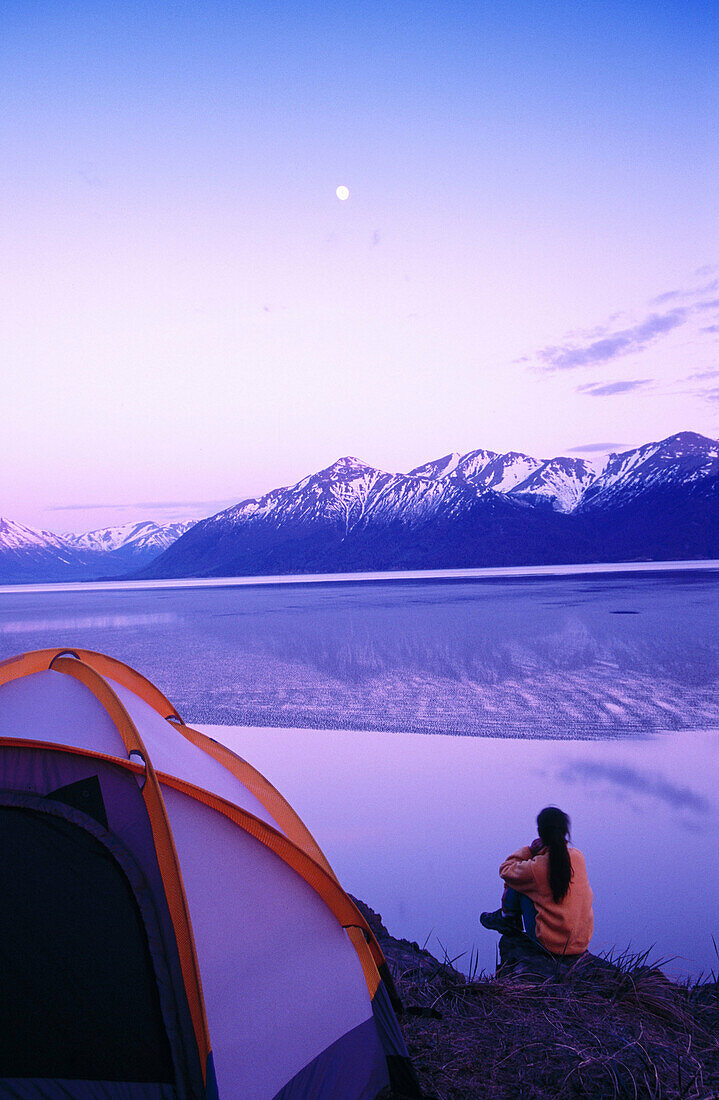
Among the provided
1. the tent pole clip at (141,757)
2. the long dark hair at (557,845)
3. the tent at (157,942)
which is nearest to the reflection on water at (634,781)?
the long dark hair at (557,845)

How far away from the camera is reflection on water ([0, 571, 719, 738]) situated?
10.6 m

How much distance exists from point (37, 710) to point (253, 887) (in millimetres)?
1294

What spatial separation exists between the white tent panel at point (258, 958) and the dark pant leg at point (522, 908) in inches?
53.0

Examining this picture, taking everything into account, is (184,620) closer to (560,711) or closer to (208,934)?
(560,711)

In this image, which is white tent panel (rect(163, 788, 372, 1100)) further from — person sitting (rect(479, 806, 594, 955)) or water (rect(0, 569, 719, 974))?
water (rect(0, 569, 719, 974))

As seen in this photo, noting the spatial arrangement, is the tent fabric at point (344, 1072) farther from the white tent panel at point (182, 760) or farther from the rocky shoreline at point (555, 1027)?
the white tent panel at point (182, 760)

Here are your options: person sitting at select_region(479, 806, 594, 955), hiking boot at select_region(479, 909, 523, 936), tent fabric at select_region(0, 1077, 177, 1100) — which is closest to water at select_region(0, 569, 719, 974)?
hiking boot at select_region(479, 909, 523, 936)

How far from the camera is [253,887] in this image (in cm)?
311

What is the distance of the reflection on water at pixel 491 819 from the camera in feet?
16.2

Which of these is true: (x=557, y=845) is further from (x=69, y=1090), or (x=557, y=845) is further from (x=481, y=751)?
(x=481, y=751)

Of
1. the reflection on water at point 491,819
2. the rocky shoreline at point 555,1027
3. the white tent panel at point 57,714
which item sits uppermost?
the white tent panel at point 57,714

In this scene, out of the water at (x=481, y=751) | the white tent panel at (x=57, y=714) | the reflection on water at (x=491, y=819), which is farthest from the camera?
the water at (x=481, y=751)

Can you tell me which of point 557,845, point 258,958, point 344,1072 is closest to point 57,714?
point 258,958

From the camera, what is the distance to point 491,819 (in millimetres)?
6637
